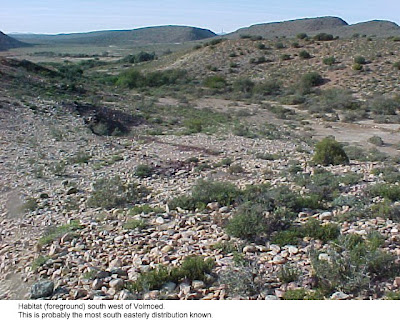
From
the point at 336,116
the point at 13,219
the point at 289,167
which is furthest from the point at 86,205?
the point at 336,116

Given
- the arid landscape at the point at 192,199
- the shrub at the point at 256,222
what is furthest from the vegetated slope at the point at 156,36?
the shrub at the point at 256,222

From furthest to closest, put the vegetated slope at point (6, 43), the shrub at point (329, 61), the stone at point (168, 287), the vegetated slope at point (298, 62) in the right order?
1. the vegetated slope at point (6, 43)
2. the shrub at point (329, 61)
3. the vegetated slope at point (298, 62)
4. the stone at point (168, 287)

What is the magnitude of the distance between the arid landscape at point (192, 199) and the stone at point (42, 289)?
0.6 inches

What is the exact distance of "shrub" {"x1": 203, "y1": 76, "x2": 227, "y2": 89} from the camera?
3519 centimetres

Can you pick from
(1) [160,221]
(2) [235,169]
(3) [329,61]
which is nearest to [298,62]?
(3) [329,61]

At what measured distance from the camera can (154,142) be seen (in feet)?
53.4

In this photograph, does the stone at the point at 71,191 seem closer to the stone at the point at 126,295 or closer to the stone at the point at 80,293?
the stone at the point at 80,293

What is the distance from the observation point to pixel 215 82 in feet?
118

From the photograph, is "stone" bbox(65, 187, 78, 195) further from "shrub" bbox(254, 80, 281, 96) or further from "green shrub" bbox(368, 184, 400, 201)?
"shrub" bbox(254, 80, 281, 96)

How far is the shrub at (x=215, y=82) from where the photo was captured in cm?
3519

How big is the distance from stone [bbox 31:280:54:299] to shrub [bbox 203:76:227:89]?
2984 centimetres

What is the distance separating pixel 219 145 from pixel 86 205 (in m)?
6.99

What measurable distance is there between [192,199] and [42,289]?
3.50 metres

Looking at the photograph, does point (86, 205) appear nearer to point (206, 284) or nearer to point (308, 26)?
point (206, 284)
